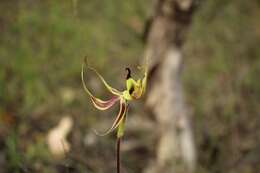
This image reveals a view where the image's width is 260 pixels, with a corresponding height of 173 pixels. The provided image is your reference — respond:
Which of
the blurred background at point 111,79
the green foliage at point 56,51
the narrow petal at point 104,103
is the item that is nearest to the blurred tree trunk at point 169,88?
the blurred background at point 111,79

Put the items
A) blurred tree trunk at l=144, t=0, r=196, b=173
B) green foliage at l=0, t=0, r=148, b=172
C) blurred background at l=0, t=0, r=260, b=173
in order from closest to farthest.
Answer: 1. blurred tree trunk at l=144, t=0, r=196, b=173
2. blurred background at l=0, t=0, r=260, b=173
3. green foliage at l=0, t=0, r=148, b=172

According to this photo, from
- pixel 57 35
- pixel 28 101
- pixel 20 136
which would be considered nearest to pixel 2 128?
pixel 20 136

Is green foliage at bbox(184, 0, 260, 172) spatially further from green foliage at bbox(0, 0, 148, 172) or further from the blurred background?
green foliage at bbox(0, 0, 148, 172)

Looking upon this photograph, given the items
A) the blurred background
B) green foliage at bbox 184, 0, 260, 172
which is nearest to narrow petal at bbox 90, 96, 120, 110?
the blurred background

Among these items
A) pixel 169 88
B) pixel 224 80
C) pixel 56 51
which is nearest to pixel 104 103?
pixel 169 88

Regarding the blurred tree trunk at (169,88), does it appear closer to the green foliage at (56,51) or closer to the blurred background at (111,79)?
the blurred background at (111,79)

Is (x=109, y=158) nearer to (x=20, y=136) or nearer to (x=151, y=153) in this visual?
(x=151, y=153)

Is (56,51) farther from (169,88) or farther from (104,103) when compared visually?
(104,103)
